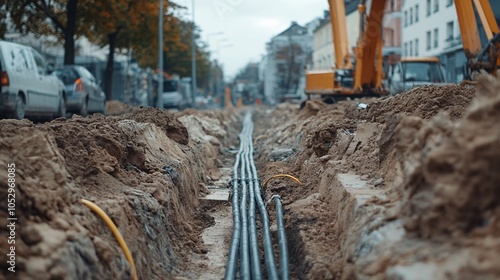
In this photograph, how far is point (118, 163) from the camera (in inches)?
336

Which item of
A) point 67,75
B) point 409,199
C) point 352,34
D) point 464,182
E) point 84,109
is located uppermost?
point 352,34

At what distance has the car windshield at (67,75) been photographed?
2129 centimetres

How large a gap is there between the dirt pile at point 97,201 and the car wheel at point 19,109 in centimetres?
383

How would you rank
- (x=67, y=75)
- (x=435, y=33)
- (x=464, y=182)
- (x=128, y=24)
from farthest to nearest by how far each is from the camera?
(x=435, y=33)
(x=128, y=24)
(x=67, y=75)
(x=464, y=182)

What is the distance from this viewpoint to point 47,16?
1040 inches

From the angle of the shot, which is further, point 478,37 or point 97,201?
point 478,37

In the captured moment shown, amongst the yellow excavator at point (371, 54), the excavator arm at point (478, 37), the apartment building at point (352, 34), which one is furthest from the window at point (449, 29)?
the excavator arm at point (478, 37)

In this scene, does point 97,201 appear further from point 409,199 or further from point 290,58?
point 290,58

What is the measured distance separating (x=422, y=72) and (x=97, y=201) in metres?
19.1

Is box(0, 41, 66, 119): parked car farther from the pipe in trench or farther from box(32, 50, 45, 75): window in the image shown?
the pipe in trench

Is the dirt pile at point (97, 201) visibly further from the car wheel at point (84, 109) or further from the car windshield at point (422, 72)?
the car windshield at point (422, 72)

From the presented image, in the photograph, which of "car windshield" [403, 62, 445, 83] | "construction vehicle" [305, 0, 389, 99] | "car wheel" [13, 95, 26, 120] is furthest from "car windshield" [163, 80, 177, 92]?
"car wheel" [13, 95, 26, 120]

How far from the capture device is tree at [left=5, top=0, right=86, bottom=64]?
2525 centimetres

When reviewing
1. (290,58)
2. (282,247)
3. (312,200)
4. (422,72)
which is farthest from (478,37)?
(290,58)
